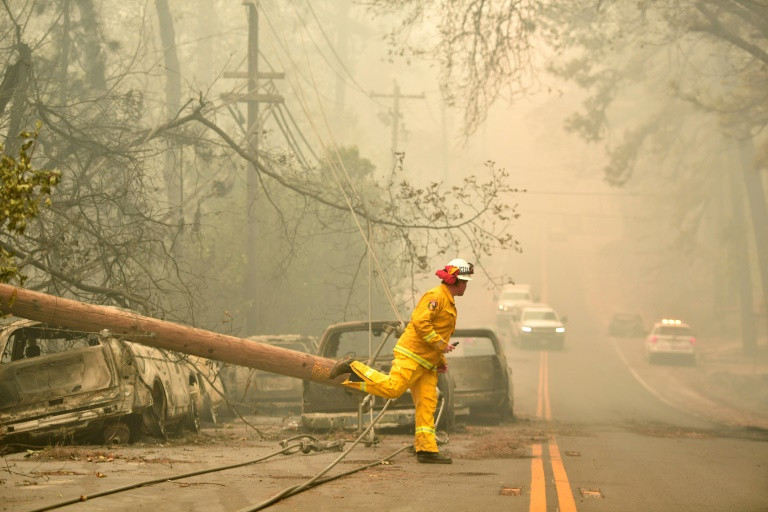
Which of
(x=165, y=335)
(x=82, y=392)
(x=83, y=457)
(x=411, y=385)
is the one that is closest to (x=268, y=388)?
(x=82, y=392)

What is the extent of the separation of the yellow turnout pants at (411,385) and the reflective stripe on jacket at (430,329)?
0.10m

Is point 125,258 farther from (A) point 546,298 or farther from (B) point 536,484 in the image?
(A) point 546,298

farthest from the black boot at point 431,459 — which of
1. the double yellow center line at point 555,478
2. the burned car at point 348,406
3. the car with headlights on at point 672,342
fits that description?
the car with headlights on at point 672,342

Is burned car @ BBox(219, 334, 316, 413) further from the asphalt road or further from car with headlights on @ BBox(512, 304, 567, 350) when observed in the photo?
car with headlights on @ BBox(512, 304, 567, 350)

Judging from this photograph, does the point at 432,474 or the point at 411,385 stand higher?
the point at 411,385

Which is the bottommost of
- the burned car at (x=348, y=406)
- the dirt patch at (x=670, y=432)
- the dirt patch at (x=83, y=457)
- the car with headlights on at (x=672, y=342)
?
the dirt patch at (x=83, y=457)

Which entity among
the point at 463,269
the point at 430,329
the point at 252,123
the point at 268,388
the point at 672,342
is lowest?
the point at 268,388

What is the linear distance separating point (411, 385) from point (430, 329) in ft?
2.27

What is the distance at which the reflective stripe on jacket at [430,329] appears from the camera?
10.4m

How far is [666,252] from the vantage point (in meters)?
70.9

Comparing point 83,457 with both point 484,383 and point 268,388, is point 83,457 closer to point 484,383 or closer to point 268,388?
point 484,383

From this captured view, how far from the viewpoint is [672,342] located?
43.5m

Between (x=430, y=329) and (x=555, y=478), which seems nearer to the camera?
(x=555, y=478)

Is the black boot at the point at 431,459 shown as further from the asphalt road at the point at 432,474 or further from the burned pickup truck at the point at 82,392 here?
the burned pickup truck at the point at 82,392
